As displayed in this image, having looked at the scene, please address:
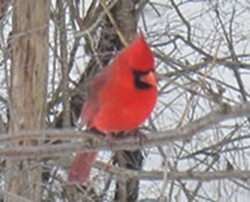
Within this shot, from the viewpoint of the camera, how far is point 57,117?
4137 mm

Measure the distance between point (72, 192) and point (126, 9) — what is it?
3.45ft

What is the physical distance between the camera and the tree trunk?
3.57m

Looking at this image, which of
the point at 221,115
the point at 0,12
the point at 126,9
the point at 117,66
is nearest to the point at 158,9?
the point at 126,9

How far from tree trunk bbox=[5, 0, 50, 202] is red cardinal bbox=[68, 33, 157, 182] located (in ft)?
5.18

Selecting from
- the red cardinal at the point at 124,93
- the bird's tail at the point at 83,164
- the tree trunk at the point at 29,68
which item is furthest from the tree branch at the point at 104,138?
the tree trunk at the point at 29,68

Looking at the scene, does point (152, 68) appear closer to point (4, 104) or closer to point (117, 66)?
point (117, 66)

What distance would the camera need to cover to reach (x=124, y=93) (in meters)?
1.86

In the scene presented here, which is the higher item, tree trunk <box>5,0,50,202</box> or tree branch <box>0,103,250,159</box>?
→ tree trunk <box>5,0,50,202</box>

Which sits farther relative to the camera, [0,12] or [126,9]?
[126,9]

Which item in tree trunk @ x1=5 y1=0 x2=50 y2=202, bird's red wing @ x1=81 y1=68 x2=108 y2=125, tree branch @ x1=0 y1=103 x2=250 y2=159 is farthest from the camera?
tree trunk @ x1=5 y1=0 x2=50 y2=202

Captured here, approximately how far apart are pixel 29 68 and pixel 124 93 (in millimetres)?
1784

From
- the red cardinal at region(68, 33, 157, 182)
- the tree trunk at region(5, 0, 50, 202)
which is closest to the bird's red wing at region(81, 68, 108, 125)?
the red cardinal at region(68, 33, 157, 182)

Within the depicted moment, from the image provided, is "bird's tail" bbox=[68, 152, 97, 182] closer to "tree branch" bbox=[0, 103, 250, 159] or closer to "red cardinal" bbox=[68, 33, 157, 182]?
"red cardinal" bbox=[68, 33, 157, 182]

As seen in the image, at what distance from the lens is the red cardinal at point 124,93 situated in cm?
178
